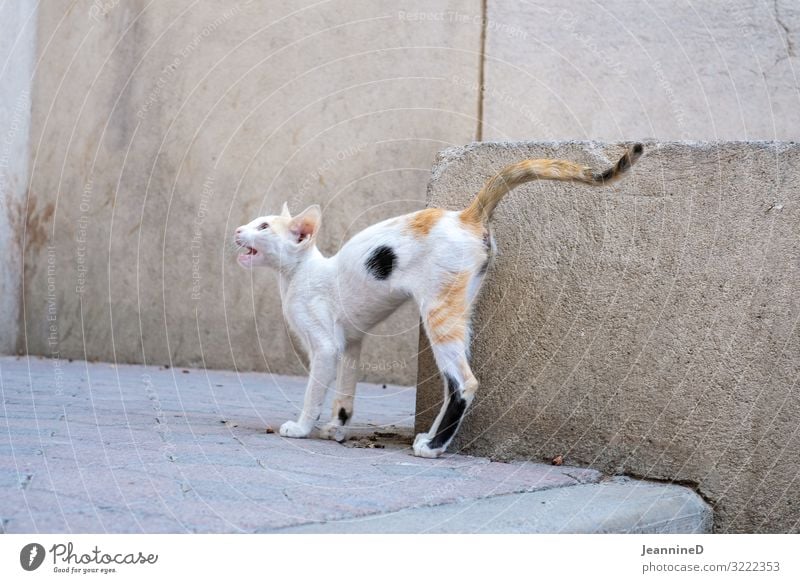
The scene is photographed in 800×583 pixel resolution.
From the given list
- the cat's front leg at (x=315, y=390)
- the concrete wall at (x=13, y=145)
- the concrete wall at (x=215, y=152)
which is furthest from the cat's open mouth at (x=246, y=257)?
the concrete wall at (x=13, y=145)

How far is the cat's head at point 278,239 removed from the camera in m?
3.18

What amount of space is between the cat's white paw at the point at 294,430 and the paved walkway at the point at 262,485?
0.14ft

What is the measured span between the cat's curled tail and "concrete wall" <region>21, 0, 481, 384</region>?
3.22m

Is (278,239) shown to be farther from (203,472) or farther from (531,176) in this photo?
(203,472)

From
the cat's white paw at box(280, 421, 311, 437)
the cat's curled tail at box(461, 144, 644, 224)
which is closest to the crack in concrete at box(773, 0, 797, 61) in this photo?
the cat's curled tail at box(461, 144, 644, 224)

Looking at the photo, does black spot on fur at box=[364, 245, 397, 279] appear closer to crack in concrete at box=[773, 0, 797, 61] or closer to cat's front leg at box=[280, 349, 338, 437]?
cat's front leg at box=[280, 349, 338, 437]

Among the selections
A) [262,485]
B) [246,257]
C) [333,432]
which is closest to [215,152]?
[246,257]

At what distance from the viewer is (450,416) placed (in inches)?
108

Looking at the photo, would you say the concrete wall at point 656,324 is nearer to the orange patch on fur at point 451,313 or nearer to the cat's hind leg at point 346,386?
the orange patch on fur at point 451,313

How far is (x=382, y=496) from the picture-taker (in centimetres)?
209

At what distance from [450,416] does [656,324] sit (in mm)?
674

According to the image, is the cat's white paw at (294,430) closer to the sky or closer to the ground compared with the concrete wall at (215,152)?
closer to the ground

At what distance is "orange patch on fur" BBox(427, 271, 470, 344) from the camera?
2732 millimetres
